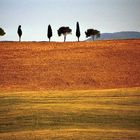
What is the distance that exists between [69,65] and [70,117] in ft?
126

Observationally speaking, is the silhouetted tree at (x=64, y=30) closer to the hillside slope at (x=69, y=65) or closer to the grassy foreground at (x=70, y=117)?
the hillside slope at (x=69, y=65)

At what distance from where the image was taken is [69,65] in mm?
68750

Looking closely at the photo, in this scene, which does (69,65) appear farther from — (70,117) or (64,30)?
(70,117)

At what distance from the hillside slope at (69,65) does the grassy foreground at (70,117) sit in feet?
51.5

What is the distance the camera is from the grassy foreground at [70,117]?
25094mm

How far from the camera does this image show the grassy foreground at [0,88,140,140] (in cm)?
2509

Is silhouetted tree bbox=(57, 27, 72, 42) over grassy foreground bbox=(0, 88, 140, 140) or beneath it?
over

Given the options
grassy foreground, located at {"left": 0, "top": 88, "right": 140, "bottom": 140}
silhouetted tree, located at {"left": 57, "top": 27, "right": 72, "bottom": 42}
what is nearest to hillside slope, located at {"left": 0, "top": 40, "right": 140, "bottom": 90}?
grassy foreground, located at {"left": 0, "top": 88, "right": 140, "bottom": 140}

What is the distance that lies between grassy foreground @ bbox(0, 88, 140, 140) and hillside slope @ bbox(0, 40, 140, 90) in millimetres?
15687

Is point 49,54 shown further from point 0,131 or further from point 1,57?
point 0,131

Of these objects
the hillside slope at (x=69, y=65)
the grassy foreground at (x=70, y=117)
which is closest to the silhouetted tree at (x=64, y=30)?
the hillside slope at (x=69, y=65)

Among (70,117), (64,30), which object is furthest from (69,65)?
(70,117)

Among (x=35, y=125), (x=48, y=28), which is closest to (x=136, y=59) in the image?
(x=48, y=28)

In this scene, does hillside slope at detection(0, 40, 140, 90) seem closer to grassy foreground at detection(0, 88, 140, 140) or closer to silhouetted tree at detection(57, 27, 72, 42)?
grassy foreground at detection(0, 88, 140, 140)
